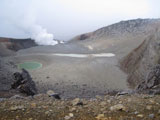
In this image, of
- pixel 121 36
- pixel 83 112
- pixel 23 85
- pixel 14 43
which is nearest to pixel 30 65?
pixel 23 85

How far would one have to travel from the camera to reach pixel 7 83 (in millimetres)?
10539

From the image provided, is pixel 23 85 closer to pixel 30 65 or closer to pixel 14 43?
pixel 30 65

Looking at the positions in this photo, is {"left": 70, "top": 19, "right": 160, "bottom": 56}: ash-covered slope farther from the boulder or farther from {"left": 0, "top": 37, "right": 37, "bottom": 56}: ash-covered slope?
the boulder

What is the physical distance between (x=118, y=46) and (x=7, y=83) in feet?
52.1

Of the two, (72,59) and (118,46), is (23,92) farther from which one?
(118,46)

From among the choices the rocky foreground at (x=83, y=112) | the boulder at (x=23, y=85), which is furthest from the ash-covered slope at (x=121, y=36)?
the rocky foreground at (x=83, y=112)

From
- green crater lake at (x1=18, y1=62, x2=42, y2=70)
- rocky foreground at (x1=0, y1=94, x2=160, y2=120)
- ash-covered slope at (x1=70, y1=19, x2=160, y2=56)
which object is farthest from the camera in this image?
ash-covered slope at (x1=70, y1=19, x2=160, y2=56)

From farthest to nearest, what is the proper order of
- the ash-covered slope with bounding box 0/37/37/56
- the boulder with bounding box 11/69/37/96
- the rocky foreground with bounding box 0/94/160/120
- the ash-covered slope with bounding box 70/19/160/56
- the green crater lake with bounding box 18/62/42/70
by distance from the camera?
the ash-covered slope with bounding box 0/37/37/56, the ash-covered slope with bounding box 70/19/160/56, the green crater lake with bounding box 18/62/42/70, the boulder with bounding box 11/69/37/96, the rocky foreground with bounding box 0/94/160/120

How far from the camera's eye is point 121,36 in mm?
25672

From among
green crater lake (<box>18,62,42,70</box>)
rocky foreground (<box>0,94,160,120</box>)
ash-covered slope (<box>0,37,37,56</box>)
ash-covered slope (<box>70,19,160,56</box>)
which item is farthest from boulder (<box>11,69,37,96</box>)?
ash-covered slope (<box>0,37,37,56</box>)

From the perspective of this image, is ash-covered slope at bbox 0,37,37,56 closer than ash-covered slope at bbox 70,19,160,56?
No

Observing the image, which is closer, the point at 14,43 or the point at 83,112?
the point at 83,112

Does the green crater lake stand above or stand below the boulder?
above

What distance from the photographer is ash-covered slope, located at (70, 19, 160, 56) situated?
74.1ft
